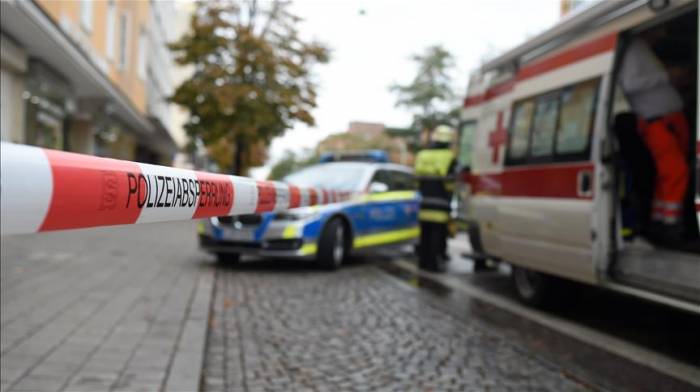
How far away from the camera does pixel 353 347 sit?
490 cm

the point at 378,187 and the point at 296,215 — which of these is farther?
the point at 378,187

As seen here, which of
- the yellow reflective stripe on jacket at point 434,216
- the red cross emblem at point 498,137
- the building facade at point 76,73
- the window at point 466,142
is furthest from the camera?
the building facade at point 76,73

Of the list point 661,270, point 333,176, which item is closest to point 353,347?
point 661,270

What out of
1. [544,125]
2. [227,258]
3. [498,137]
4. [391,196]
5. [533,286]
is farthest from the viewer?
[391,196]

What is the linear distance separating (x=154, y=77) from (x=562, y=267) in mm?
30344

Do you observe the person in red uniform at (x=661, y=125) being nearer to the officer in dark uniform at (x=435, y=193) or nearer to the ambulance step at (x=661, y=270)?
the ambulance step at (x=661, y=270)

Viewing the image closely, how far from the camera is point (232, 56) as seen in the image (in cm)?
1761

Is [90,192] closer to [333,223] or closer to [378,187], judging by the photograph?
[333,223]

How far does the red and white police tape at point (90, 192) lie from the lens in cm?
135

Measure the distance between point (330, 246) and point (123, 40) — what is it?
51.0 feet

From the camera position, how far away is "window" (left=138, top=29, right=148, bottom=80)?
83.6 ft

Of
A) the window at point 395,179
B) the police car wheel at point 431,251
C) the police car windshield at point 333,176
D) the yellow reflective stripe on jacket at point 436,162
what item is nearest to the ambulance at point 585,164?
the yellow reflective stripe on jacket at point 436,162

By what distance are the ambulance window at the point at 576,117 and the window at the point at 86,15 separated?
1282 cm

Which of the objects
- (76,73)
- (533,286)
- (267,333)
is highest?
(76,73)
